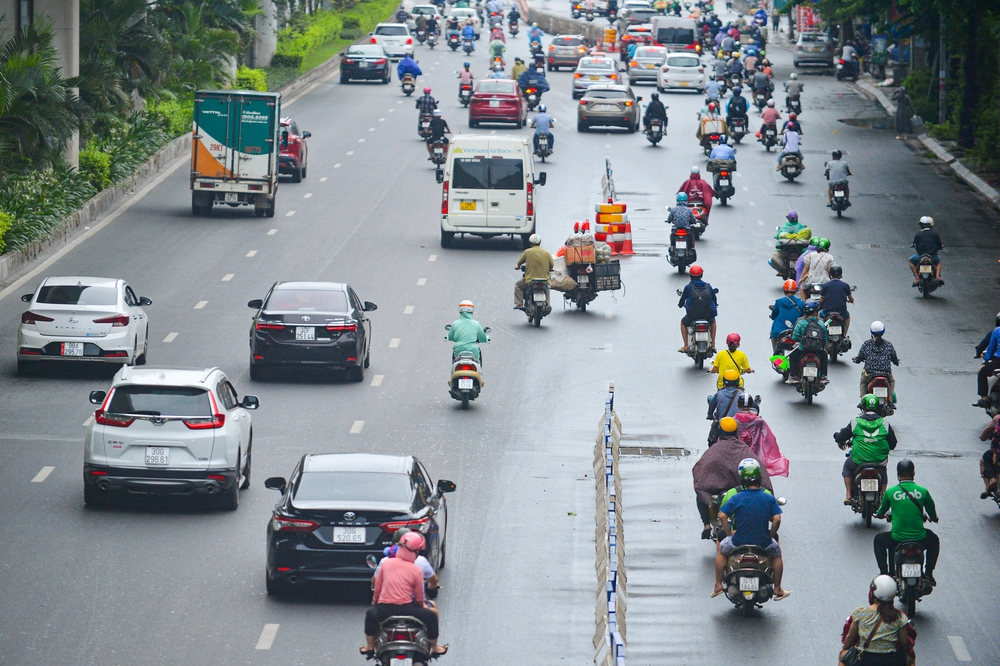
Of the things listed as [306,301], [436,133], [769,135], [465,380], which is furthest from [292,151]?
[465,380]

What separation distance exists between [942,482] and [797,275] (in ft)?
31.2

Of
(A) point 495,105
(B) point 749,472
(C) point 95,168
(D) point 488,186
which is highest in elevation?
(A) point 495,105

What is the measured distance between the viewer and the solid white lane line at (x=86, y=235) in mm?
29828

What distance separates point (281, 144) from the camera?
42.2m

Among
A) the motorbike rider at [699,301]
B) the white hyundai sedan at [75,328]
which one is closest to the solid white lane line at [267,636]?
the white hyundai sedan at [75,328]

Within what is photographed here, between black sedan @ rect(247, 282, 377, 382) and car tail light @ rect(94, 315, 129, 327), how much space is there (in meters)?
1.80

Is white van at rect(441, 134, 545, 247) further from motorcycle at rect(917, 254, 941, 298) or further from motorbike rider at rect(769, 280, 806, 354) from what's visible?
motorbike rider at rect(769, 280, 806, 354)

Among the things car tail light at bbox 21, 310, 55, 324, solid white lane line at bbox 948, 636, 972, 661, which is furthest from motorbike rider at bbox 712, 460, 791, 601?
car tail light at bbox 21, 310, 55, 324

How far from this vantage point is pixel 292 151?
139 feet

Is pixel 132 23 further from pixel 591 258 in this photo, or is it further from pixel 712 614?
pixel 712 614

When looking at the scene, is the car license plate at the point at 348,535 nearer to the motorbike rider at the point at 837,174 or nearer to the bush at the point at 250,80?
the motorbike rider at the point at 837,174

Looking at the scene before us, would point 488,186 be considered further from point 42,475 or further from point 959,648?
point 959,648

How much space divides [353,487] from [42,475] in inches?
226

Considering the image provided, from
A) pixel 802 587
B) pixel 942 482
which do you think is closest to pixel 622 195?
pixel 942 482
